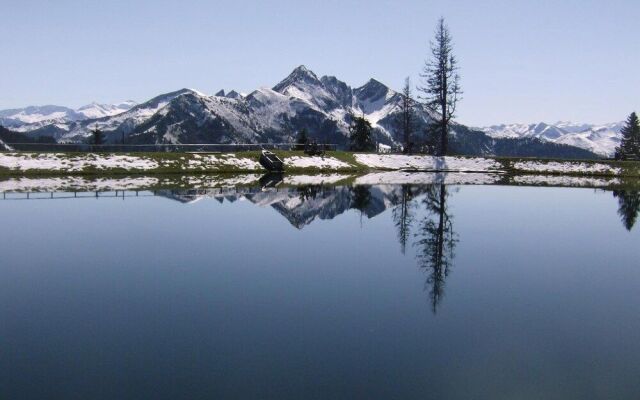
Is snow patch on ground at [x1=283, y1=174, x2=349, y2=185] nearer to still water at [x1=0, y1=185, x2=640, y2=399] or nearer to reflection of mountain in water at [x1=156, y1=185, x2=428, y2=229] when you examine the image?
reflection of mountain in water at [x1=156, y1=185, x2=428, y2=229]

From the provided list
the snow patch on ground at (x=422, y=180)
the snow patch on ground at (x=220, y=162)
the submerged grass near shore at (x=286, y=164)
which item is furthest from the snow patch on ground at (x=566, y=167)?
the snow patch on ground at (x=220, y=162)

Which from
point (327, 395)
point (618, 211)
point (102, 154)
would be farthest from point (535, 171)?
point (327, 395)

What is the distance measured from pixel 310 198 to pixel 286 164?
1641 inches

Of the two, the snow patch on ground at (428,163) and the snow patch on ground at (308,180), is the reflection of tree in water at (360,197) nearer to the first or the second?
the snow patch on ground at (308,180)

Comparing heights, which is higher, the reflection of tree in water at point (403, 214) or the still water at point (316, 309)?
the reflection of tree in water at point (403, 214)

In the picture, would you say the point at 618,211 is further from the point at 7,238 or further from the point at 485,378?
the point at 7,238

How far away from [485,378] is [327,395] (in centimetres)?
382

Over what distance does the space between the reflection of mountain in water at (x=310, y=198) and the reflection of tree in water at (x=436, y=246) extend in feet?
15.5

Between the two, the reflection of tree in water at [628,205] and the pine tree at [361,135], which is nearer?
the reflection of tree in water at [628,205]

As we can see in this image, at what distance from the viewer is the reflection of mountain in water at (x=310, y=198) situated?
38125mm

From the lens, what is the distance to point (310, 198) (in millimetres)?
46875

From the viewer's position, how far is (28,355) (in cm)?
1245

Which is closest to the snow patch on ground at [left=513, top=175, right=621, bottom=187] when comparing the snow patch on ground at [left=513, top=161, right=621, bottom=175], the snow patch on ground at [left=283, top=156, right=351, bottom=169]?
the snow patch on ground at [left=513, top=161, right=621, bottom=175]

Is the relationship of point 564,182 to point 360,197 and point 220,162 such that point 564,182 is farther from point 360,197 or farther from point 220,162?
point 220,162
